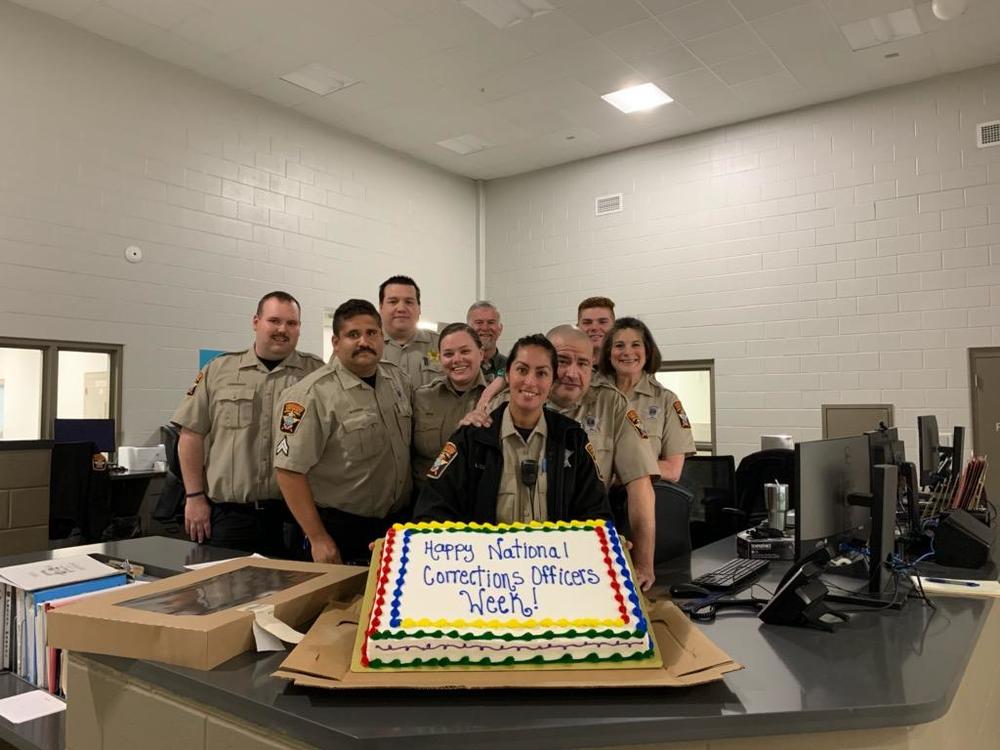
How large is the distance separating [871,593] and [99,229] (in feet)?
17.2

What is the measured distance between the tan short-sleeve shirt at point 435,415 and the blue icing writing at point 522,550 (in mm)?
1398

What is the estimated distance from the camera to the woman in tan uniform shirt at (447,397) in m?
2.71

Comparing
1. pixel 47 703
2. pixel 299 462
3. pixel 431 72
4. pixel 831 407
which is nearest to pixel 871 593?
pixel 299 462

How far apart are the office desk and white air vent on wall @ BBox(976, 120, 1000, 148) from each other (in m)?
5.39

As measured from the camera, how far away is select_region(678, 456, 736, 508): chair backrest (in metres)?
3.46

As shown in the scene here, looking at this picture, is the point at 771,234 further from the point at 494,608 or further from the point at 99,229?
the point at 494,608

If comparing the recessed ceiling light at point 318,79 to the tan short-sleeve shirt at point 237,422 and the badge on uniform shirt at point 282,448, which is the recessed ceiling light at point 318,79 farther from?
the badge on uniform shirt at point 282,448

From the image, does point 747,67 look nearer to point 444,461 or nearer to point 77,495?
point 444,461

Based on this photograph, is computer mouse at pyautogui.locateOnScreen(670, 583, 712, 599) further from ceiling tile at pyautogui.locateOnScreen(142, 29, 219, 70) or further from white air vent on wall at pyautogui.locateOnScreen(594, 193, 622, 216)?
white air vent on wall at pyautogui.locateOnScreen(594, 193, 622, 216)

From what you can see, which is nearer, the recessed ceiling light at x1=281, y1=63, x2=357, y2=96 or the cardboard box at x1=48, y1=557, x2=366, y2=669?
the cardboard box at x1=48, y1=557, x2=366, y2=669

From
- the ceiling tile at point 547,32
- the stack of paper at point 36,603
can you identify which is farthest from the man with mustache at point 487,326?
the ceiling tile at point 547,32

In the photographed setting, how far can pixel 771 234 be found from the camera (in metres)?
6.32

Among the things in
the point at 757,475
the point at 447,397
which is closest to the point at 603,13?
the point at 757,475

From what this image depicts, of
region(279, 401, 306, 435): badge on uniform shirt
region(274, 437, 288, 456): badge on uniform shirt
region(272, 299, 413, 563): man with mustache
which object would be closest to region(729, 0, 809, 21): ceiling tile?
region(272, 299, 413, 563): man with mustache
